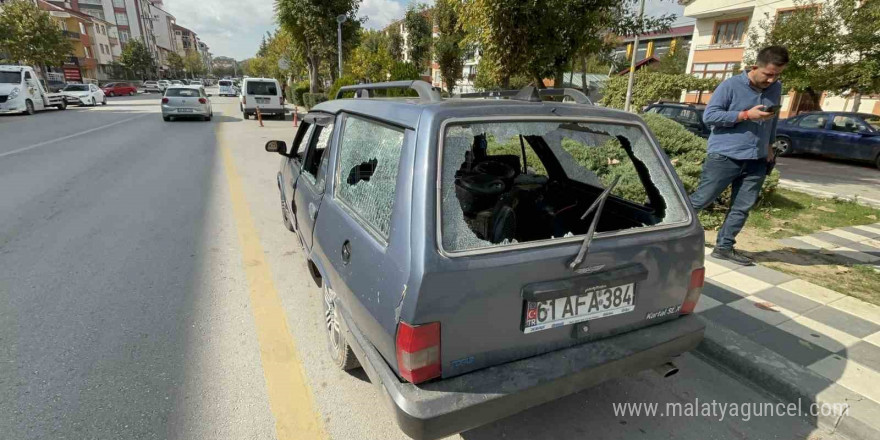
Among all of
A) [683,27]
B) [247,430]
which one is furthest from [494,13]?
[683,27]

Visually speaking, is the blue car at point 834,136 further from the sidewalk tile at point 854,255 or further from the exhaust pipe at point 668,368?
the exhaust pipe at point 668,368

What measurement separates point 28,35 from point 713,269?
1770 inches

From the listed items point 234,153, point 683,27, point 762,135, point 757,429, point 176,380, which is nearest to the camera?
point 757,429

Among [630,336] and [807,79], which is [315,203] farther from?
[807,79]

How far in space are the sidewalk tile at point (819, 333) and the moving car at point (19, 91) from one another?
2515 cm

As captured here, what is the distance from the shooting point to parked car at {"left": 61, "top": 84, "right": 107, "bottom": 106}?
81.7ft

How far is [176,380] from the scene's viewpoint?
2490mm

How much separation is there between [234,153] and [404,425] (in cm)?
1032

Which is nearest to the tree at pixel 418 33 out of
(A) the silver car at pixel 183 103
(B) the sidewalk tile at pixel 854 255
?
(A) the silver car at pixel 183 103

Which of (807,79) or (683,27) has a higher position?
(683,27)

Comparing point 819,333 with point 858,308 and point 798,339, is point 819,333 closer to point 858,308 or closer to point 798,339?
point 798,339

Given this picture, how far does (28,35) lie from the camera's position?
3145cm

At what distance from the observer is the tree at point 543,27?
267 inches

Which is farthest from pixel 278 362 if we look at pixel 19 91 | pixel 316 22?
pixel 316 22
